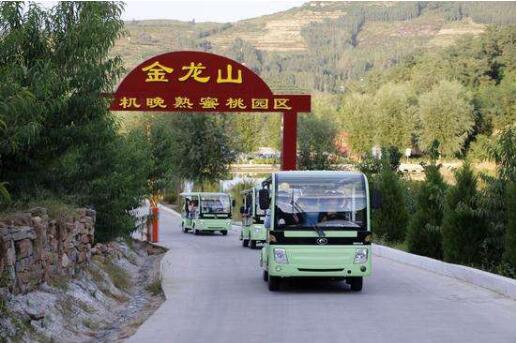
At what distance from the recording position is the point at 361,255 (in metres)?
19.7

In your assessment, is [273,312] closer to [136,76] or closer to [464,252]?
[464,252]

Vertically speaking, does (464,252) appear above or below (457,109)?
below

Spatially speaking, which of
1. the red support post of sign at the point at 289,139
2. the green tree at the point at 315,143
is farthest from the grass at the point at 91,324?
the green tree at the point at 315,143

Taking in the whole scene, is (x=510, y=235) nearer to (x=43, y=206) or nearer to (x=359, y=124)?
(x=43, y=206)

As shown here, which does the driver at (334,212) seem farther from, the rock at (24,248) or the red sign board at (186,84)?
the red sign board at (186,84)

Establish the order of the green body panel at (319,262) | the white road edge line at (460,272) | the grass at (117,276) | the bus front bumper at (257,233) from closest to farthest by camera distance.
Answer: the white road edge line at (460,272) < the green body panel at (319,262) < the grass at (117,276) < the bus front bumper at (257,233)

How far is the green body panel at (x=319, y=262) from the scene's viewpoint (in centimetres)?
1961

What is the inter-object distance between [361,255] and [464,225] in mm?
5489

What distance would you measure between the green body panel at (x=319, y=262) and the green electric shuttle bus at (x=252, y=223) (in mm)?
14830

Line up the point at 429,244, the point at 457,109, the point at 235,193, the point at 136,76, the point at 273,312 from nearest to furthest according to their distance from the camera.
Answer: the point at 273,312 → the point at 429,244 → the point at 136,76 → the point at 235,193 → the point at 457,109

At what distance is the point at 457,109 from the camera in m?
93.4

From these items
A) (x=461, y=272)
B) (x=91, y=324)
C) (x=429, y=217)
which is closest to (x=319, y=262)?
(x=461, y=272)

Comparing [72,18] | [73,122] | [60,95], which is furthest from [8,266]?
[72,18]

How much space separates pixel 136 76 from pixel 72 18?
1274 cm
